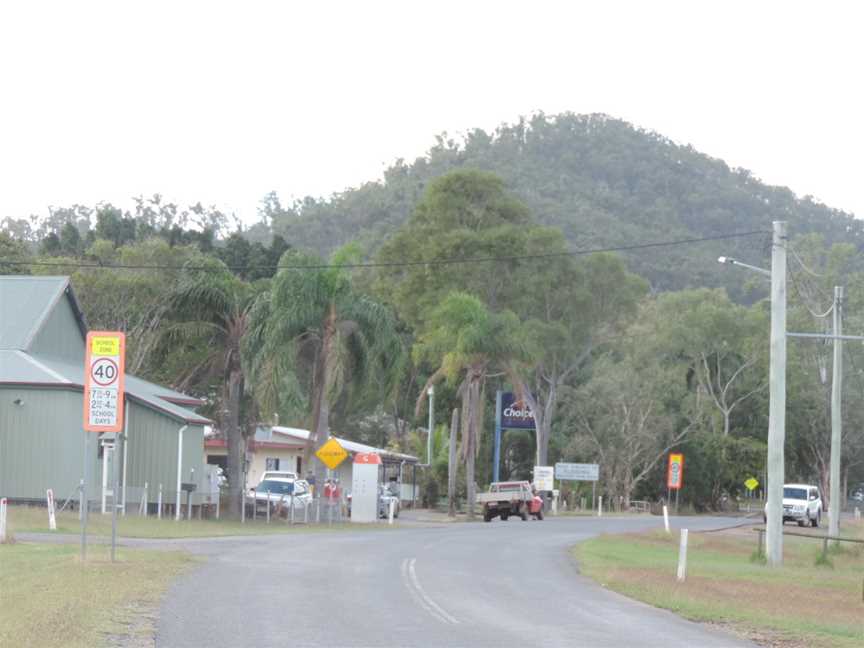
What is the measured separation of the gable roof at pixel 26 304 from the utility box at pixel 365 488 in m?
11.9

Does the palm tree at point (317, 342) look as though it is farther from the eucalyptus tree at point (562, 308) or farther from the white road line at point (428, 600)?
the eucalyptus tree at point (562, 308)

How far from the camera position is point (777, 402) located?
108 ft

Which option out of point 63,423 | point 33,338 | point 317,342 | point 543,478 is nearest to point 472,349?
point 317,342

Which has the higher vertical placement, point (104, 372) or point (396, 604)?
point (104, 372)

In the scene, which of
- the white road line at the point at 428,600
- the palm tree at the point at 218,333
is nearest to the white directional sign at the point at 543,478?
the palm tree at the point at 218,333

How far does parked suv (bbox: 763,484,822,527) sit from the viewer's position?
2589 inches

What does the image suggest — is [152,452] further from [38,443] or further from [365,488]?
[365,488]

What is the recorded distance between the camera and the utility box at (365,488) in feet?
159

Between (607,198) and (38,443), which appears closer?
(38,443)

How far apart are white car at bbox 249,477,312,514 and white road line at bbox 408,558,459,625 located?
24000mm

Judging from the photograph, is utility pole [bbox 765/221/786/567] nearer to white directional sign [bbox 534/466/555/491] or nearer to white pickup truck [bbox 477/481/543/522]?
white pickup truck [bbox 477/481/543/522]

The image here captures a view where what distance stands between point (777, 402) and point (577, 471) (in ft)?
129

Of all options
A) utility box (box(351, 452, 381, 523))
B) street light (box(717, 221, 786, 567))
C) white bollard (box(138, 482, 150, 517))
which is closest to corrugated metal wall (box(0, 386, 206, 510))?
white bollard (box(138, 482, 150, 517))

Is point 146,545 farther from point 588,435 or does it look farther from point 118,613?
point 588,435
